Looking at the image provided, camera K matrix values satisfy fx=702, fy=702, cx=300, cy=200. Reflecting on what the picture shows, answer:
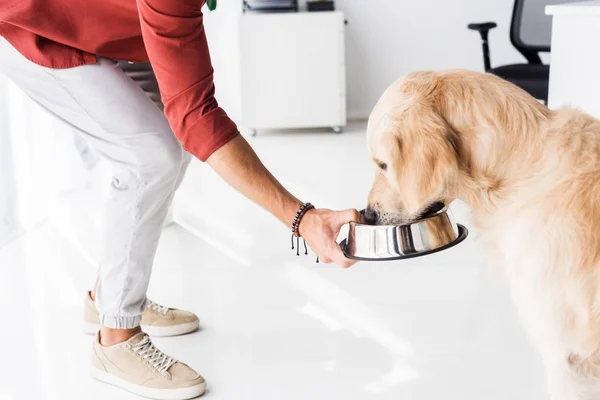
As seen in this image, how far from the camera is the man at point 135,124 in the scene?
1.43 meters

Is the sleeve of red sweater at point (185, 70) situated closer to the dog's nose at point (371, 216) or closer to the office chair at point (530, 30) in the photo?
the dog's nose at point (371, 216)

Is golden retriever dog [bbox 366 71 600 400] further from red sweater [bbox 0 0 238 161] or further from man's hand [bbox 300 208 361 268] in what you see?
red sweater [bbox 0 0 238 161]

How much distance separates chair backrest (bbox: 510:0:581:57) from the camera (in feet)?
12.7

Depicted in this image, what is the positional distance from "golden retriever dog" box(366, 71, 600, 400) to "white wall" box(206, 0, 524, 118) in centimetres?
438

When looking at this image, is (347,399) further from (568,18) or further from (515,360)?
(568,18)

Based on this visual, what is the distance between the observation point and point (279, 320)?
226 cm

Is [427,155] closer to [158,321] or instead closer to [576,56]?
[158,321]

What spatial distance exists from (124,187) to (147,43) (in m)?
0.46

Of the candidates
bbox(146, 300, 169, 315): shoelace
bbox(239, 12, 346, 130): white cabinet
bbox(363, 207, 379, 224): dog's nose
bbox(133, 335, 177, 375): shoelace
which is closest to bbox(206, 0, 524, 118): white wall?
bbox(239, 12, 346, 130): white cabinet

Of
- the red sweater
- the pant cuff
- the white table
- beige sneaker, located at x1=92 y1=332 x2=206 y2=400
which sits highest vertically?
the red sweater

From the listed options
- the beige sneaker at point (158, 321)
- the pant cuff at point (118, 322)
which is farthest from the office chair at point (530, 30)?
the pant cuff at point (118, 322)

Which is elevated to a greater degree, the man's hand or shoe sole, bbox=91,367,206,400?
the man's hand

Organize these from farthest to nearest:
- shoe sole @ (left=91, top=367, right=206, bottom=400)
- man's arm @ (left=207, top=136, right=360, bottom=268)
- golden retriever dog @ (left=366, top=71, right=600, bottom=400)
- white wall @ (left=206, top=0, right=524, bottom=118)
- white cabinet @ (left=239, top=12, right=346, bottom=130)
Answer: white wall @ (left=206, top=0, right=524, bottom=118) → white cabinet @ (left=239, top=12, right=346, bottom=130) → shoe sole @ (left=91, top=367, right=206, bottom=400) → man's arm @ (left=207, top=136, right=360, bottom=268) → golden retriever dog @ (left=366, top=71, right=600, bottom=400)

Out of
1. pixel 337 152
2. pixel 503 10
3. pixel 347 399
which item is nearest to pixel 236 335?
pixel 347 399
